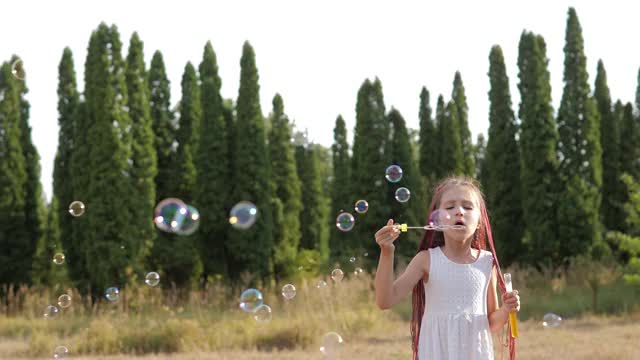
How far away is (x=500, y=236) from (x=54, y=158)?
1275cm

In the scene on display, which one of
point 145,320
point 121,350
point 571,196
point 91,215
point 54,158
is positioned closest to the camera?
point 121,350

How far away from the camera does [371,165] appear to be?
81.3 ft

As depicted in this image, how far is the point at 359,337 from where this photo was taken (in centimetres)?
1171

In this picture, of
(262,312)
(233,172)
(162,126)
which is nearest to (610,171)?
(233,172)

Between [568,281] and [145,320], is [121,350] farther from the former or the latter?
[568,281]

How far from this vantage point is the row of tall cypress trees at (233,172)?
18.9m

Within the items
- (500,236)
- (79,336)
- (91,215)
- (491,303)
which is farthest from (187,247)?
(491,303)

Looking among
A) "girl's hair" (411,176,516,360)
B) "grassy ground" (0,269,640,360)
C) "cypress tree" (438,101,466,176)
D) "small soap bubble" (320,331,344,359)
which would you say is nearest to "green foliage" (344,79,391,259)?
"cypress tree" (438,101,466,176)

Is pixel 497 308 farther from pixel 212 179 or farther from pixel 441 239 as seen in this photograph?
pixel 212 179

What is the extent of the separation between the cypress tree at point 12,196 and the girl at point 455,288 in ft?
62.1

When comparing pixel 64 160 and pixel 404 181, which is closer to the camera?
pixel 64 160

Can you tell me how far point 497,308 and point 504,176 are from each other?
2041 cm

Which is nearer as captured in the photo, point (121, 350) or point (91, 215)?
point (121, 350)

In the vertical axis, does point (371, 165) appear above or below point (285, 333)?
above
